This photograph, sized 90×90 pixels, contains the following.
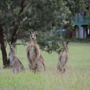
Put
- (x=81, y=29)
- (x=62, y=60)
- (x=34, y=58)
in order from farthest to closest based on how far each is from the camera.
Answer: (x=81, y=29) → (x=62, y=60) → (x=34, y=58)

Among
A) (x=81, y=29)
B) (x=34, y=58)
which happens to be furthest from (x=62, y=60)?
(x=81, y=29)

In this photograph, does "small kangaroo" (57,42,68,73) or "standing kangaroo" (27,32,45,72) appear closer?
"standing kangaroo" (27,32,45,72)

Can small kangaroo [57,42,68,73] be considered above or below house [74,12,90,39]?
above

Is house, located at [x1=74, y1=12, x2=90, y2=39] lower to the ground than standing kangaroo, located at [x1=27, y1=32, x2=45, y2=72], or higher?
lower

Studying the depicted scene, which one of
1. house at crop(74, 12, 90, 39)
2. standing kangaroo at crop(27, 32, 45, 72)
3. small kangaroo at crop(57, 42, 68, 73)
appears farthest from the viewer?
house at crop(74, 12, 90, 39)

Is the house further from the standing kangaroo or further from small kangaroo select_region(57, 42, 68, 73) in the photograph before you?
the standing kangaroo

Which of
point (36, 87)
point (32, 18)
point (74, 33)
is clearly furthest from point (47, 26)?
point (74, 33)

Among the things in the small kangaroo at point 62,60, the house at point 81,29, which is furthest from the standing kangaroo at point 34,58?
the house at point 81,29

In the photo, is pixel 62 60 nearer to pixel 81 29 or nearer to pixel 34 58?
pixel 34 58

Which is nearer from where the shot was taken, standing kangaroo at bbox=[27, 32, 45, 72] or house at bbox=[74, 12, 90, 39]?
standing kangaroo at bbox=[27, 32, 45, 72]

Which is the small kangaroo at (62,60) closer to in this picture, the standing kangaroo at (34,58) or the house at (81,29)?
the standing kangaroo at (34,58)

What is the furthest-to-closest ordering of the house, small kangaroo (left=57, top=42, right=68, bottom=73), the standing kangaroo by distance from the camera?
the house
small kangaroo (left=57, top=42, right=68, bottom=73)
the standing kangaroo

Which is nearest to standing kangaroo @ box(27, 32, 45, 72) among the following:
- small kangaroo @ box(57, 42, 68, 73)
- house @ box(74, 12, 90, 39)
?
small kangaroo @ box(57, 42, 68, 73)

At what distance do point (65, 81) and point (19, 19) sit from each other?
9.79 meters
